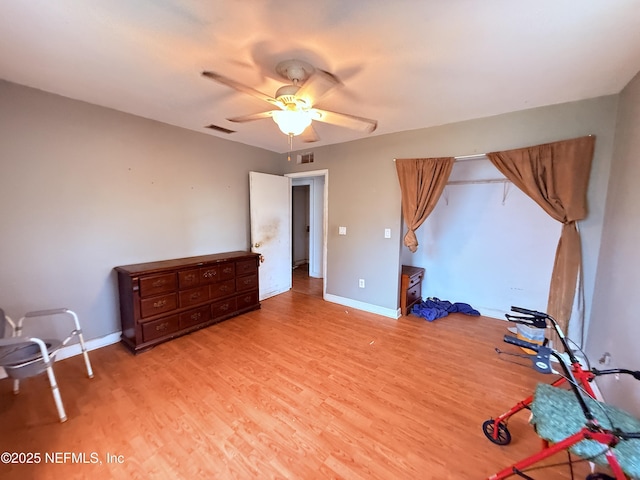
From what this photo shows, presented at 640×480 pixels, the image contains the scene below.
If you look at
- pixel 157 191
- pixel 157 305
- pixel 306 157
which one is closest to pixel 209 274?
pixel 157 305

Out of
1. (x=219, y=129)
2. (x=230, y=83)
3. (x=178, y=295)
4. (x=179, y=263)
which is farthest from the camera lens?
(x=219, y=129)

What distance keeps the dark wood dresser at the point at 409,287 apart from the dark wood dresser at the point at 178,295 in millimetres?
2151

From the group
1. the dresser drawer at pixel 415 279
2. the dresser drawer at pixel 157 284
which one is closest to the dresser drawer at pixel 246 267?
the dresser drawer at pixel 157 284

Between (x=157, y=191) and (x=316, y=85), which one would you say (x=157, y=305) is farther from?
(x=316, y=85)

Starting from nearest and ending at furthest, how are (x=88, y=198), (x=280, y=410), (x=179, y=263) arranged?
(x=280, y=410)
(x=88, y=198)
(x=179, y=263)

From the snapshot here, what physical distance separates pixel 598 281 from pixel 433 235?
1972 millimetres

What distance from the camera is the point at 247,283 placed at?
3.51 meters

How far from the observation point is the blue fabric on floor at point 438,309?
11.2 feet

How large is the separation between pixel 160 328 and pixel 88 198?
1.47m

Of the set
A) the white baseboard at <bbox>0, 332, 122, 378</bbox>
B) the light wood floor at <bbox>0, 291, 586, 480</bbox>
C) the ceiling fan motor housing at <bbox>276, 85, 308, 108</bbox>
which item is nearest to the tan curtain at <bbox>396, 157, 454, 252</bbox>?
the light wood floor at <bbox>0, 291, 586, 480</bbox>

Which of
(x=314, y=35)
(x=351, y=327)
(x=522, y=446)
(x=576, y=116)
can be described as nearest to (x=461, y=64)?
(x=314, y=35)

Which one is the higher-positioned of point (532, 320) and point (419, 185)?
point (419, 185)

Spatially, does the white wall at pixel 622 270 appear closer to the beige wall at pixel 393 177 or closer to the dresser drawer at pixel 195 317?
the beige wall at pixel 393 177

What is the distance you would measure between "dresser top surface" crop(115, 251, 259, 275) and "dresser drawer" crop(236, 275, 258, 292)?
29 cm
